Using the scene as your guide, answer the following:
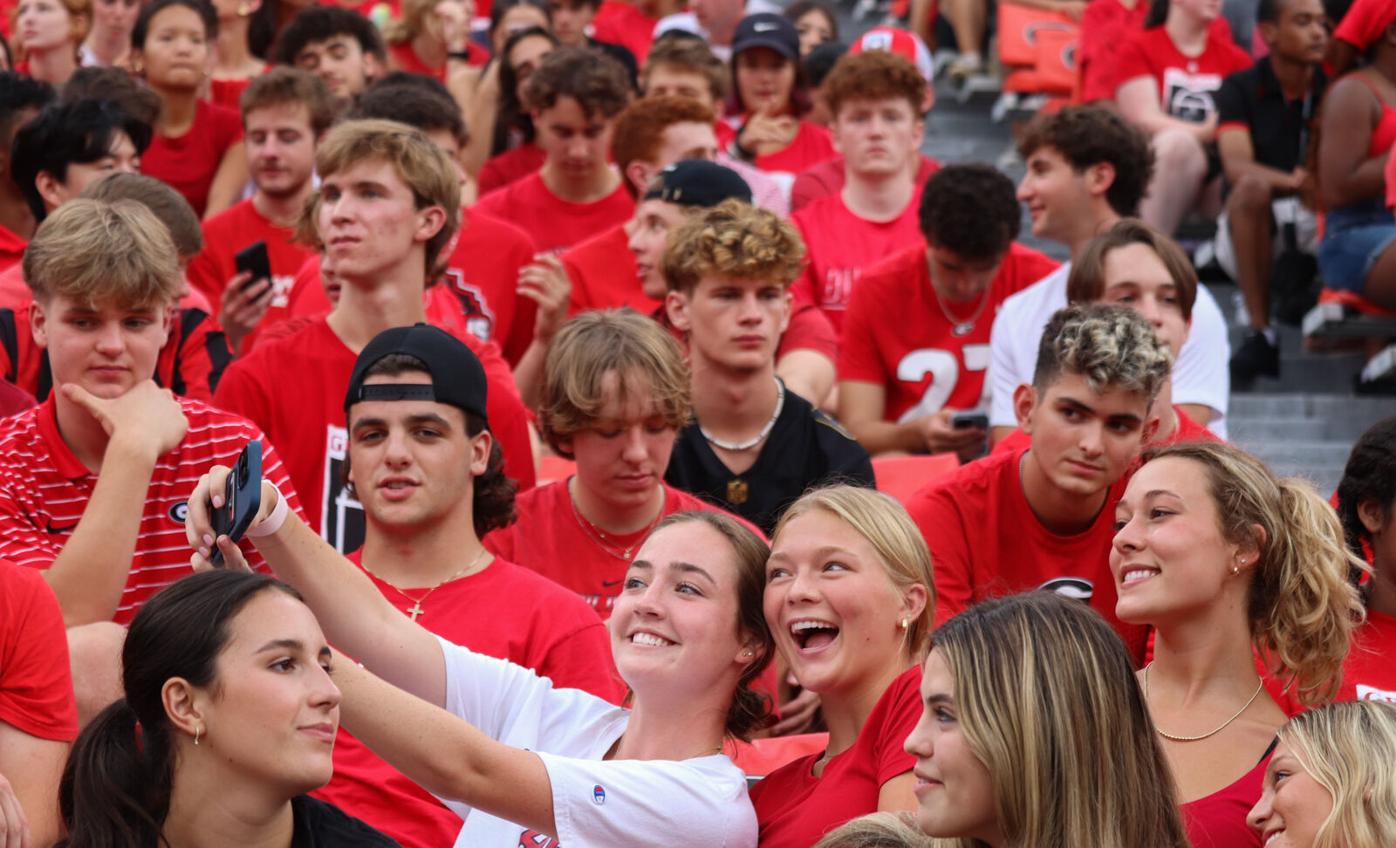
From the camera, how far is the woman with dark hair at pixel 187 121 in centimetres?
843

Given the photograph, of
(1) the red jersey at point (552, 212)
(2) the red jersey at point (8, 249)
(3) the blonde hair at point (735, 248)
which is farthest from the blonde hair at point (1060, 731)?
(1) the red jersey at point (552, 212)

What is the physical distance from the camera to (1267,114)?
350 inches

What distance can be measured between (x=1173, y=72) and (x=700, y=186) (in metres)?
3.84

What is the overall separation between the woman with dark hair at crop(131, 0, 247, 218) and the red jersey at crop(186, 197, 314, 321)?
89 cm

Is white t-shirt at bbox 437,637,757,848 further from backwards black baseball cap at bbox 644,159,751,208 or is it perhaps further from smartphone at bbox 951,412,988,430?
backwards black baseball cap at bbox 644,159,751,208

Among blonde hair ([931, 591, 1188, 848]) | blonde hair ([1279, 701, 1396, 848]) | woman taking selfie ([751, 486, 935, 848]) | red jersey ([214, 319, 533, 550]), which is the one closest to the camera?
blonde hair ([931, 591, 1188, 848])

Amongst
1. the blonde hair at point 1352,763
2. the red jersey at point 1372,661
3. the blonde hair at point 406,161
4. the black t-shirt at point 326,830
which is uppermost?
the blonde hair at point 406,161

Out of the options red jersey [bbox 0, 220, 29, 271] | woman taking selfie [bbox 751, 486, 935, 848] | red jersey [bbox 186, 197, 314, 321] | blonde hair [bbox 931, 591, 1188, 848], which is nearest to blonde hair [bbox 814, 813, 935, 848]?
blonde hair [bbox 931, 591, 1188, 848]

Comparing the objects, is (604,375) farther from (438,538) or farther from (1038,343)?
(1038,343)

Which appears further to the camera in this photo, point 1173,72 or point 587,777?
point 1173,72

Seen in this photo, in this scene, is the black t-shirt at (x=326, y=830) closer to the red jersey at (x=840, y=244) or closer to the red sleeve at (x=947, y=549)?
the red sleeve at (x=947, y=549)

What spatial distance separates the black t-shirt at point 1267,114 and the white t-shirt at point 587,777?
573cm

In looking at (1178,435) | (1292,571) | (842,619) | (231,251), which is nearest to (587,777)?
(842,619)

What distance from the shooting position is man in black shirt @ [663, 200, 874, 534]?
5.54 metres
